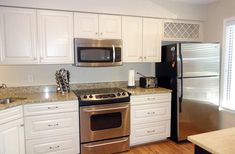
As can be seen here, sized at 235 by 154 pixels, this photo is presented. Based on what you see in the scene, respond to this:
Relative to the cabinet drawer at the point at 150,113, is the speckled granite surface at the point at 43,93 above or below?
above

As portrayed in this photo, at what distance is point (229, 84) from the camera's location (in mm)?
3320

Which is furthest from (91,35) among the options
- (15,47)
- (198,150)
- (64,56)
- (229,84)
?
(229,84)

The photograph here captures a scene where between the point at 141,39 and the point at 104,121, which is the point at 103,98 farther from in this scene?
the point at 141,39

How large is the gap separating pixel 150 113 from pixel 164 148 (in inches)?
23.6

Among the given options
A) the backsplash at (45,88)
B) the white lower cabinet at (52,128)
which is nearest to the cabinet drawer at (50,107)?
the white lower cabinet at (52,128)

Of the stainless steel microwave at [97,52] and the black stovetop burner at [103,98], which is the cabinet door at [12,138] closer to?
the black stovetop burner at [103,98]

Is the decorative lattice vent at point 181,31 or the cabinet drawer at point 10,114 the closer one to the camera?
the cabinet drawer at point 10,114

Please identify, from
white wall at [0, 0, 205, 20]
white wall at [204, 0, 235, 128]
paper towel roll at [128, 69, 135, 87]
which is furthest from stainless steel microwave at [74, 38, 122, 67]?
white wall at [204, 0, 235, 128]

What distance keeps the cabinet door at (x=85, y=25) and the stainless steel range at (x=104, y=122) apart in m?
0.92

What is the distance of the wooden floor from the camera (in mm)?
2881

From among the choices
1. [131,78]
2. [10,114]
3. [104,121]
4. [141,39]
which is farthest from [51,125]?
[141,39]

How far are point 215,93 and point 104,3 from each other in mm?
2462

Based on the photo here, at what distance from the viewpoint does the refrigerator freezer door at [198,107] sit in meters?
3.06

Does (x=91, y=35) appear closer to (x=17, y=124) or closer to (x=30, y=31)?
(x=30, y=31)
